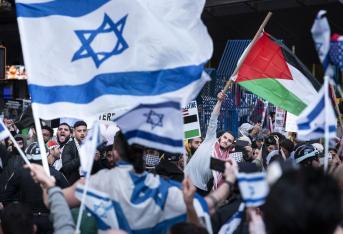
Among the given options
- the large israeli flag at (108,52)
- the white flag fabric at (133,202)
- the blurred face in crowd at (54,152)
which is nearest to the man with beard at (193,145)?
the blurred face in crowd at (54,152)

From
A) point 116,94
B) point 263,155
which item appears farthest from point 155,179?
point 263,155

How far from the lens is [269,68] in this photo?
A: 6.35 meters

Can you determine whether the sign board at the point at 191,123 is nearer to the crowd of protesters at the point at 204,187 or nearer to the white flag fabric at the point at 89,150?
the crowd of protesters at the point at 204,187

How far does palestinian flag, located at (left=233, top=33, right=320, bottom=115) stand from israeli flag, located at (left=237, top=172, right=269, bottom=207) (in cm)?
345

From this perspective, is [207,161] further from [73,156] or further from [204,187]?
[73,156]

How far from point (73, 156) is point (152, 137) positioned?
3422 mm

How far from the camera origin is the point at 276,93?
6.36 m

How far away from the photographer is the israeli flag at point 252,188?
2.89 meters

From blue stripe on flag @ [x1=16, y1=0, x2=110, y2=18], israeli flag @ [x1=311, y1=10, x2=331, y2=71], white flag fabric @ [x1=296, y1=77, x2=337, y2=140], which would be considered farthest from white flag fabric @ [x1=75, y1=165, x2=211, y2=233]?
blue stripe on flag @ [x1=16, y1=0, x2=110, y2=18]

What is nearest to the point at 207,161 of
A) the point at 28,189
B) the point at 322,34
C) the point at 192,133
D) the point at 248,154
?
the point at 248,154

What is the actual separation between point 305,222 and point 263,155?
5.85 m

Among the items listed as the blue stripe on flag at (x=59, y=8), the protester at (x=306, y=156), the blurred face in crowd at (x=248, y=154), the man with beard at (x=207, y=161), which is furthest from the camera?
the blurred face in crowd at (x=248, y=154)

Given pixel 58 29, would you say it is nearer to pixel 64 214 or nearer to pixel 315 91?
pixel 64 214

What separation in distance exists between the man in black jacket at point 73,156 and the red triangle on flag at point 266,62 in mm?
1996
